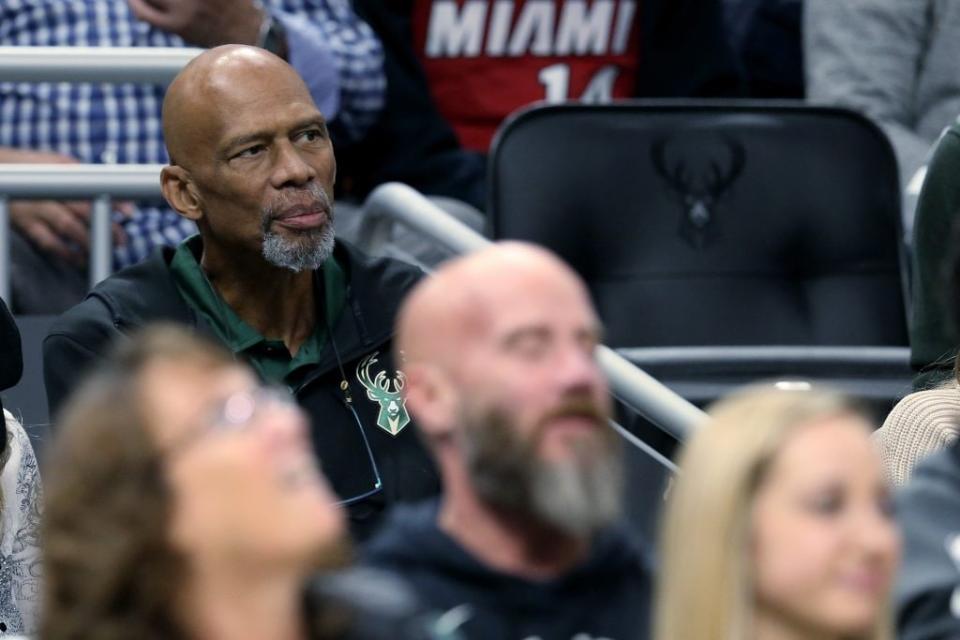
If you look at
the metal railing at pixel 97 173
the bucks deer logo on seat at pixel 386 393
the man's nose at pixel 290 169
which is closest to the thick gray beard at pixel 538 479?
the bucks deer logo on seat at pixel 386 393

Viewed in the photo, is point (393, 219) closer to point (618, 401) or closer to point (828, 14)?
point (618, 401)

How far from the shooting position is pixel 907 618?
7.59ft

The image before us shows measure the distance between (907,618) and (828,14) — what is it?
2895 millimetres

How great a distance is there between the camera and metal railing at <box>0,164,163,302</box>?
373cm

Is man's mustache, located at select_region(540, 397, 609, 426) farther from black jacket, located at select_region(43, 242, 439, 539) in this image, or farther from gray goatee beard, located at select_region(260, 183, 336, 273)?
gray goatee beard, located at select_region(260, 183, 336, 273)

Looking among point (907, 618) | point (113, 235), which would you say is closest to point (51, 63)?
point (113, 235)

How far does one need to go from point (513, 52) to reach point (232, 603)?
352 centimetres

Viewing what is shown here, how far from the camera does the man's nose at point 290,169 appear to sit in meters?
3.34

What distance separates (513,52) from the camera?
16.4 feet

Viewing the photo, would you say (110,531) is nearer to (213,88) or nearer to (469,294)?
(469,294)

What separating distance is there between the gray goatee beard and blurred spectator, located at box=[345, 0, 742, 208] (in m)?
1.45

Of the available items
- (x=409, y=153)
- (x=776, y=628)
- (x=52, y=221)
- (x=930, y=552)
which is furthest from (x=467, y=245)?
(x=776, y=628)

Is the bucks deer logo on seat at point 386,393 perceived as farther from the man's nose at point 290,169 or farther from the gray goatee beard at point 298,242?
the man's nose at point 290,169

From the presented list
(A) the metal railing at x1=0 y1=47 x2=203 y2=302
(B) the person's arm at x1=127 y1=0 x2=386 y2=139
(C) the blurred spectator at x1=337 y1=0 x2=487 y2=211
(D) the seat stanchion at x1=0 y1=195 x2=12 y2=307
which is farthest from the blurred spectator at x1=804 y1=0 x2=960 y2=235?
(D) the seat stanchion at x1=0 y1=195 x2=12 y2=307
